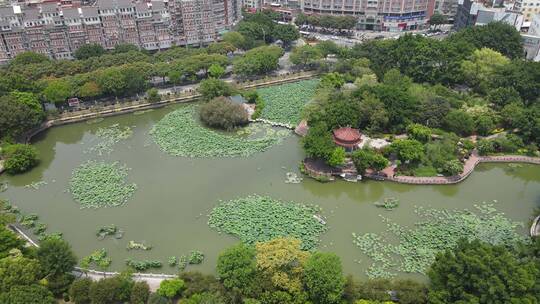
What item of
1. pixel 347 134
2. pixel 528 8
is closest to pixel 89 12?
pixel 347 134

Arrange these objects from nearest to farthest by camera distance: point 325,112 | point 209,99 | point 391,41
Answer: point 325,112, point 209,99, point 391,41

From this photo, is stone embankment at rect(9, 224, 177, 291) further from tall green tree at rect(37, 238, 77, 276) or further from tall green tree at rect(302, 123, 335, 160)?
tall green tree at rect(302, 123, 335, 160)

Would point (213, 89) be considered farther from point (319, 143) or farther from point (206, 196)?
point (319, 143)

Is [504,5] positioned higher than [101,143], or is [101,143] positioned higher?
[504,5]

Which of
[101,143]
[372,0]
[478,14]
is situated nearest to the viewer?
[101,143]

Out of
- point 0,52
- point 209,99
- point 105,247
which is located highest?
point 0,52

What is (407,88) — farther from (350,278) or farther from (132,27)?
(132,27)

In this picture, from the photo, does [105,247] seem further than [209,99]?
No

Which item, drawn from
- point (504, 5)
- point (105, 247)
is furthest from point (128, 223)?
point (504, 5)
